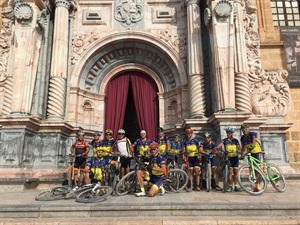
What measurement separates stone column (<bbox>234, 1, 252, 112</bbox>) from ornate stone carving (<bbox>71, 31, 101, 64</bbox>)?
229 inches

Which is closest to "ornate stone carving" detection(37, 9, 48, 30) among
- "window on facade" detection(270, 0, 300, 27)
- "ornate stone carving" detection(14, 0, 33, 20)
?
"ornate stone carving" detection(14, 0, 33, 20)

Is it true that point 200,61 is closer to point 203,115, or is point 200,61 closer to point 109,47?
point 203,115

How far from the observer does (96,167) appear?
705 cm

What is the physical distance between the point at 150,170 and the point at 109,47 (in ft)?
23.2

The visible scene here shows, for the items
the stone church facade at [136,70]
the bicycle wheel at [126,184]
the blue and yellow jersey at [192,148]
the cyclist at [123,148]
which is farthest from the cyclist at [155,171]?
the stone church facade at [136,70]

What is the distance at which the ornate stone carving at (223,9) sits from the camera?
10109mm

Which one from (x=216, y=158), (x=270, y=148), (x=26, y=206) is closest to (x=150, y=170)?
(x=216, y=158)

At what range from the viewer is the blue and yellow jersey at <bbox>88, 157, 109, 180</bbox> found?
6983 millimetres

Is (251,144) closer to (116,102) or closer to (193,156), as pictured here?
(193,156)

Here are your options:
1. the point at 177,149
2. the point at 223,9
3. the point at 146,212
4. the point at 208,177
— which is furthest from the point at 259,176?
the point at 223,9

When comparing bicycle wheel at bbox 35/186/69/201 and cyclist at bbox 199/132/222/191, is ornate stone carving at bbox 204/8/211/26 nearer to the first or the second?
cyclist at bbox 199/132/222/191

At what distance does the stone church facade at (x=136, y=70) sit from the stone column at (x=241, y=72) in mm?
40

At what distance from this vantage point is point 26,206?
5.09 meters

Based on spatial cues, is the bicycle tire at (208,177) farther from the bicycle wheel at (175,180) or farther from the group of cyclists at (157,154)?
the bicycle wheel at (175,180)
